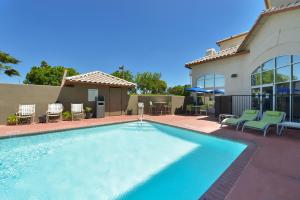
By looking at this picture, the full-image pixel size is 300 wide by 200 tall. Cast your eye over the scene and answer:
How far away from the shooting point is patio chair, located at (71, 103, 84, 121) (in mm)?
10909

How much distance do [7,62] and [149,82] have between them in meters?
38.4

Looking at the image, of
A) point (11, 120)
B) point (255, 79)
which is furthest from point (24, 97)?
point (255, 79)

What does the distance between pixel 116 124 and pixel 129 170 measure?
5943 mm

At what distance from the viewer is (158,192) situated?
136 inches

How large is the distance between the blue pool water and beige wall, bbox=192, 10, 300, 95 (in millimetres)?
6169

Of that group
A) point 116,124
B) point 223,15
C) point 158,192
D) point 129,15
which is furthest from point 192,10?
point 158,192

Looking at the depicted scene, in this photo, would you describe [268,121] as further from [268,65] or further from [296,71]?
[268,65]

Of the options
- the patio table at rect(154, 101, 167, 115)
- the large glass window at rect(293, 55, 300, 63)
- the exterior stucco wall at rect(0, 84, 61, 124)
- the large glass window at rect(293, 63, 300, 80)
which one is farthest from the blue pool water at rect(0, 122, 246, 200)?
the patio table at rect(154, 101, 167, 115)

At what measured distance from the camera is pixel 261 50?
9.62 m

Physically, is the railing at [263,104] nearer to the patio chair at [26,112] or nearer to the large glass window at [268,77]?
the large glass window at [268,77]

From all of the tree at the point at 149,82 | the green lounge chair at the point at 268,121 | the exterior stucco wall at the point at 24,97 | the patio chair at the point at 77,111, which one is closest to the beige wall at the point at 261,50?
the green lounge chair at the point at 268,121

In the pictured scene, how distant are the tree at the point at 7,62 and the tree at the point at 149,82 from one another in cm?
3672

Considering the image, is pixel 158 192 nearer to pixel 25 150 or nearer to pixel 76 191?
pixel 76 191

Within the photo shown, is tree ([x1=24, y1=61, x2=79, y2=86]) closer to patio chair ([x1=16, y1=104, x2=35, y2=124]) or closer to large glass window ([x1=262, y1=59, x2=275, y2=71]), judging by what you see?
patio chair ([x1=16, y1=104, x2=35, y2=124])
